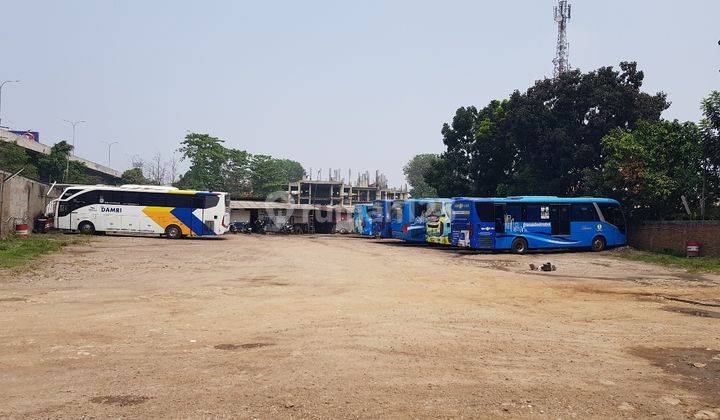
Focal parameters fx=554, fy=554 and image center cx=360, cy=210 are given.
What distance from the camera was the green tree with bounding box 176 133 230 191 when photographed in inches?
2442

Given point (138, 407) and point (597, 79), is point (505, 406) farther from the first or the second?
point (597, 79)

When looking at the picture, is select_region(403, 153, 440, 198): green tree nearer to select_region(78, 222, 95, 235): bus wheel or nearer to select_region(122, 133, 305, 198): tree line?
select_region(122, 133, 305, 198): tree line

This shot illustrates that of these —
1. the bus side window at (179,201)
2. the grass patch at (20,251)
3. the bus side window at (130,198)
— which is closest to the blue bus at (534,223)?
the bus side window at (179,201)

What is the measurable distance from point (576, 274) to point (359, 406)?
13.9m

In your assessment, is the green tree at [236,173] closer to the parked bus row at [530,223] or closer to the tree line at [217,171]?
Answer: the tree line at [217,171]

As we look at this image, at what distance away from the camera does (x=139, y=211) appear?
3195cm

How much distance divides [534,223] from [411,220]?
299 inches

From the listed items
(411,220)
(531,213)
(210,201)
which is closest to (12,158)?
(210,201)

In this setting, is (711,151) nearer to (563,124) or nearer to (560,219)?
(560,219)

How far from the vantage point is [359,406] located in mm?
4781

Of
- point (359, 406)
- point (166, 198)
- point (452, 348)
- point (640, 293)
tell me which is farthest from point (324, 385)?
point (166, 198)

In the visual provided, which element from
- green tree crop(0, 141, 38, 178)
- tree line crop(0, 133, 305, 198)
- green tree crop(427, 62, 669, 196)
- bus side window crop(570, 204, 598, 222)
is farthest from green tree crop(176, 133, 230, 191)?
bus side window crop(570, 204, 598, 222)

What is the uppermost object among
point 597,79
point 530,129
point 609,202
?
point 597,79

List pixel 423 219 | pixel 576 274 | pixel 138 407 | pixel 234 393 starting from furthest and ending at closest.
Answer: pixel 423 219 → pixel 576 274 → pixel 234 393 → pixel 138 407
